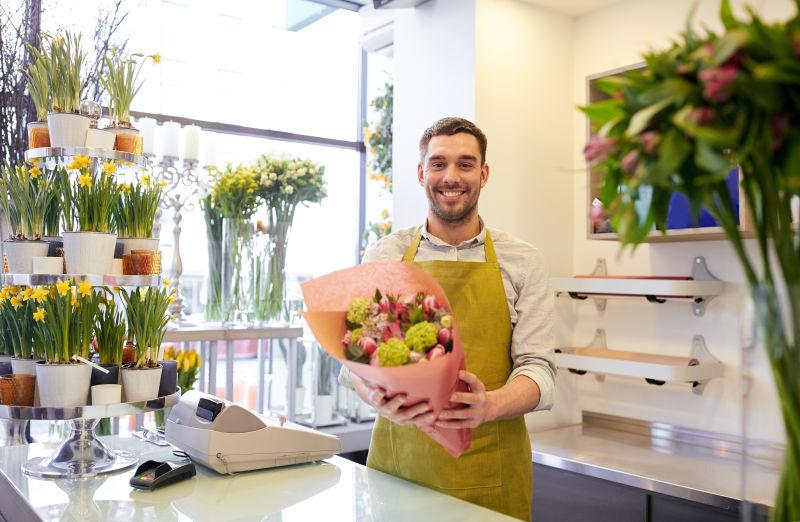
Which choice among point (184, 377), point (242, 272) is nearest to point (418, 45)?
point (242, 272)

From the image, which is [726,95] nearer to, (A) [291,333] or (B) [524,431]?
(B) [524,431]

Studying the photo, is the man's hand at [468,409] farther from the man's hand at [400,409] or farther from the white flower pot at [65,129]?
the white flower pot at [65,129]

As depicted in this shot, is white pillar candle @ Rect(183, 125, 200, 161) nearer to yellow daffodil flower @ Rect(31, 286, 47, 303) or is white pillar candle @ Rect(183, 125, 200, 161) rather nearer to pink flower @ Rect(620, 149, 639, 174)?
→ yellow daffodil flower @ Rect(31, 286, 47, 303)

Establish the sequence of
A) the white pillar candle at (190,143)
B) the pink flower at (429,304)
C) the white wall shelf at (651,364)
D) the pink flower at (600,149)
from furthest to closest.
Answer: the white pillar candle at (190,143), the white wall shelf at (651,364), the pink flower at (429,304), the pink flower at (600,149)

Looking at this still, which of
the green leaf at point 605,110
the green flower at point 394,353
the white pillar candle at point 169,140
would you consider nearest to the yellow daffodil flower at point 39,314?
the green flower at point 394,353

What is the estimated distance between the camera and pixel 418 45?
3.36 metres

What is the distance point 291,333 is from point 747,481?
3012 mm

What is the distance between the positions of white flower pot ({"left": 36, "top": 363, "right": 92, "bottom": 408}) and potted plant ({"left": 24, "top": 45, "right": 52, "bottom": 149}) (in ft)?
2.26

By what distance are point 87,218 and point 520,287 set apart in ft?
4.04

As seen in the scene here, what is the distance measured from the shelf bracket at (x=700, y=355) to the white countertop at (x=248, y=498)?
1559mm

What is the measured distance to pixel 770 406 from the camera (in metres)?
0.78

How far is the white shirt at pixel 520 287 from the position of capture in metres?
1.99

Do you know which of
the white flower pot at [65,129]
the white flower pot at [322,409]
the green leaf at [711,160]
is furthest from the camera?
the white flower pot at [322,409]

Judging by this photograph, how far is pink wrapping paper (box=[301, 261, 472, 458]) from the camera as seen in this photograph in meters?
1.36
